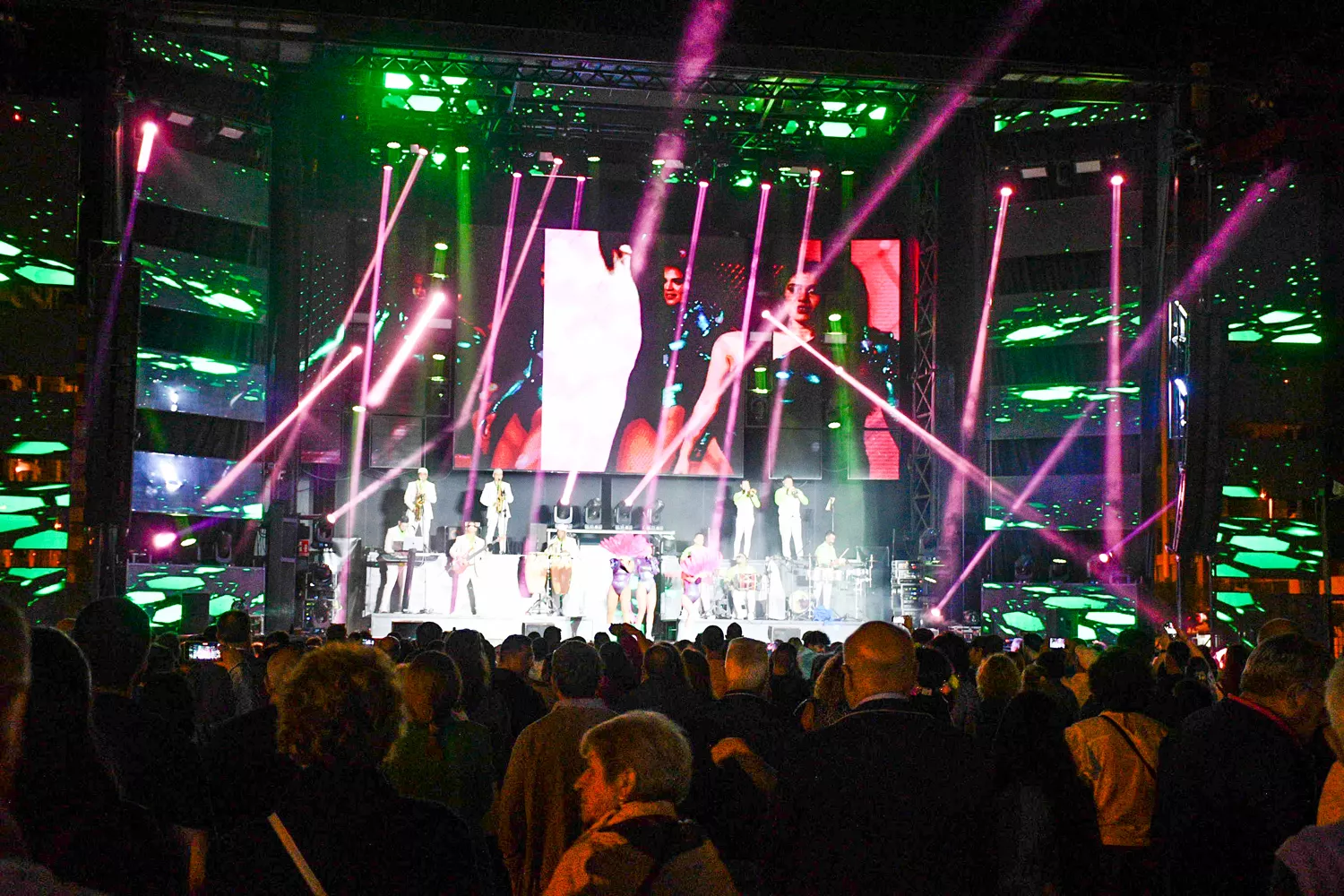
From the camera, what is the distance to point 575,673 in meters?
3.75

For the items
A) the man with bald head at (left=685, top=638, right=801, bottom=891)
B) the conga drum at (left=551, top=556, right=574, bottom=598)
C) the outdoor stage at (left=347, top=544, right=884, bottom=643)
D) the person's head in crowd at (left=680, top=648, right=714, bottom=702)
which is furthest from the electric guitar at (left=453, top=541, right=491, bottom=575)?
the man with bald head at (left=685, top=638, right=801, bottom=891)

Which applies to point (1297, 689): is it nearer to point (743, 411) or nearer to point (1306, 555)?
point (1306, 555)

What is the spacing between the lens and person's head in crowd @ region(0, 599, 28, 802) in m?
1.30

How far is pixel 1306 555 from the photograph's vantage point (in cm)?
1446

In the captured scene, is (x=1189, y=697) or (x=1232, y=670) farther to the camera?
(x=1232, y=670)

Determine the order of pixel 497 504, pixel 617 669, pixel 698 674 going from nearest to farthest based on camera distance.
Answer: pixel 617 669 → pixel 698 674 → pixel 497 504

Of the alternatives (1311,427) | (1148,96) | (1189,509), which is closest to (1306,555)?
(1311,427)

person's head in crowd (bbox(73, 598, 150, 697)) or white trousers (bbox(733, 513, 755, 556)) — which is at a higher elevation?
person's head in crowd (bbox(73, 598, 150, 697))

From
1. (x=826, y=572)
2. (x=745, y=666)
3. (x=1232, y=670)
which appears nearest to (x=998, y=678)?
(x=1232, y=670)

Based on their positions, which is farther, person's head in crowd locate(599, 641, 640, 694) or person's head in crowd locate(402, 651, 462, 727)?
person's head in crowd locate(599, 641, 640, 694)

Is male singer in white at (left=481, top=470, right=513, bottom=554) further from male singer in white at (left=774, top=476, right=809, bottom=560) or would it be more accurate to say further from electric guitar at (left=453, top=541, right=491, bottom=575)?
male singer in white at (left=774, top=476, right=809, bottom=560)

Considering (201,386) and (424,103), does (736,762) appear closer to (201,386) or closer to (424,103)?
(201,386)

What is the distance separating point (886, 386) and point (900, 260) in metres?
2.23

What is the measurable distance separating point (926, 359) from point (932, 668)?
1493 centimetres
